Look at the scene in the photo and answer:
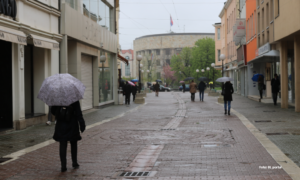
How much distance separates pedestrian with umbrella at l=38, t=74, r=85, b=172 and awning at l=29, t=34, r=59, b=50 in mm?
8232

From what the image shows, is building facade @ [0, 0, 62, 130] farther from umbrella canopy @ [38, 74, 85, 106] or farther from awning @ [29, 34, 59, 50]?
umbrella canopy @ [38, 74, 85, 106]

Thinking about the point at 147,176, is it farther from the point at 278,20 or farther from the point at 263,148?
the point at 278,20

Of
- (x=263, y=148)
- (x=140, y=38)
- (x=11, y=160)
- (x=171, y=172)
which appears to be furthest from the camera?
(x=140, y=38)

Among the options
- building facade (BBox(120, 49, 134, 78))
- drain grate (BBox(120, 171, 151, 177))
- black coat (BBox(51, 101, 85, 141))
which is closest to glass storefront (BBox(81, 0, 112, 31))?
black coat (BBox(51, 101, 85, 141))

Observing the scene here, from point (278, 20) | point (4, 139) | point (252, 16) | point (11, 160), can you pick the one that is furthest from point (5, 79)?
point (252, 16)

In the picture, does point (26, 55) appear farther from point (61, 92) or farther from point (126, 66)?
point (126, 66)

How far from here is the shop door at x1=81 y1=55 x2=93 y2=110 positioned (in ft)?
75.4

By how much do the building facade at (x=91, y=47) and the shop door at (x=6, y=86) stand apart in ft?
15.1

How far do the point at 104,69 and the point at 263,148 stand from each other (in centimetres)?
1887

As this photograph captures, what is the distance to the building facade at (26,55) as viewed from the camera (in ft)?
44.8

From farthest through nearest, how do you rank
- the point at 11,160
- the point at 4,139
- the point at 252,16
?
the point at 252,16 → the point at 4,139 → the point at 11,160

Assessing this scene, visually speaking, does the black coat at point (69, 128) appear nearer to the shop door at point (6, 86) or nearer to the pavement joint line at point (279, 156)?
the pavement joint line at point (279, 156)

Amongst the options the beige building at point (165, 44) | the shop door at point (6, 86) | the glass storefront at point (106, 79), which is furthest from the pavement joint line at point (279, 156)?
the beige building at point (165, 44)

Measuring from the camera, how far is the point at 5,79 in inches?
543
